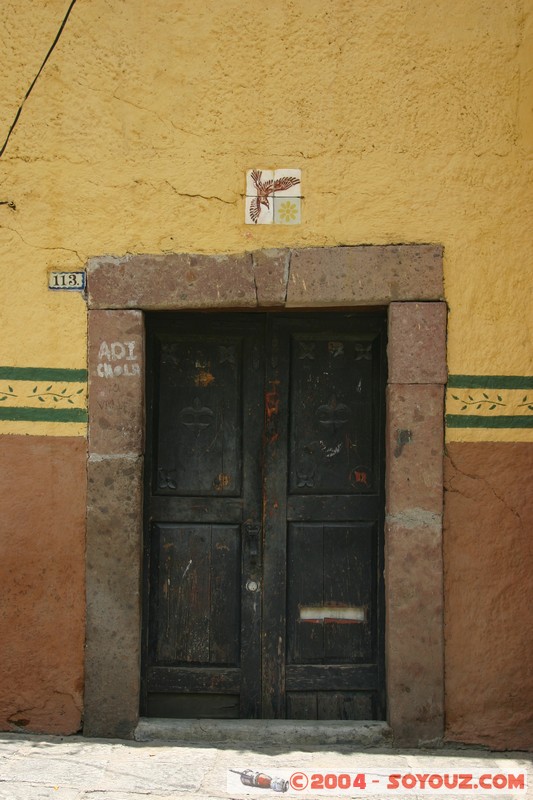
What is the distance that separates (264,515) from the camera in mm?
3973

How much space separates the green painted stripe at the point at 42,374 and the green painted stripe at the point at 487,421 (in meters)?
1.70

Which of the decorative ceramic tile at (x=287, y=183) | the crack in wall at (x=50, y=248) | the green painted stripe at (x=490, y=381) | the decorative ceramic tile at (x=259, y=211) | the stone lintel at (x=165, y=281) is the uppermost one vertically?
the decorative ceramic tile at (x=287, y=183)

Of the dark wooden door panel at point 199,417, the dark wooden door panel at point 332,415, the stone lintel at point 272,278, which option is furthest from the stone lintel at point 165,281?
the dark wooden door panel at point 332,415

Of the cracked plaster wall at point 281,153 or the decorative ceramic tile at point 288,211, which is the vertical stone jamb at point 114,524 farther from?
the decorative ceramic tile at point 288,211

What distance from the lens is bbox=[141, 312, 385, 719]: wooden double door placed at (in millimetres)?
3969

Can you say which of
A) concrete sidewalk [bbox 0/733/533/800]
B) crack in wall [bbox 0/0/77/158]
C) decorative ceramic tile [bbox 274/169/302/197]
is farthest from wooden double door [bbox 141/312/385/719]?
crack in wall [bbox 0/0/77/158]

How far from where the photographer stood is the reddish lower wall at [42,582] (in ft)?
12.5

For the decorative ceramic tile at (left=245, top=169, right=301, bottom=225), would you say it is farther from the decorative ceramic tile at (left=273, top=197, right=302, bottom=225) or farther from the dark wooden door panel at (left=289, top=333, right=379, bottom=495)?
the dark wooden door panel at (left=289, top=333, right=379, bottom=495)

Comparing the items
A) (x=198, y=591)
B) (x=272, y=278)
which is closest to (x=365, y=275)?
(x=272, y=278)

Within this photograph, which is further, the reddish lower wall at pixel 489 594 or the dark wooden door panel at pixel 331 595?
the dark wooden door panel at pixel 331 595

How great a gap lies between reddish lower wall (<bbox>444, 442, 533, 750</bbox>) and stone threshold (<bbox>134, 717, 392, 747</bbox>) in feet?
1.19

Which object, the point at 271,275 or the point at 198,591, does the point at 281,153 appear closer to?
the point at 271,275

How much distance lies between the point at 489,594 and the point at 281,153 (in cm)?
222

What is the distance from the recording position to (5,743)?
3680mm
